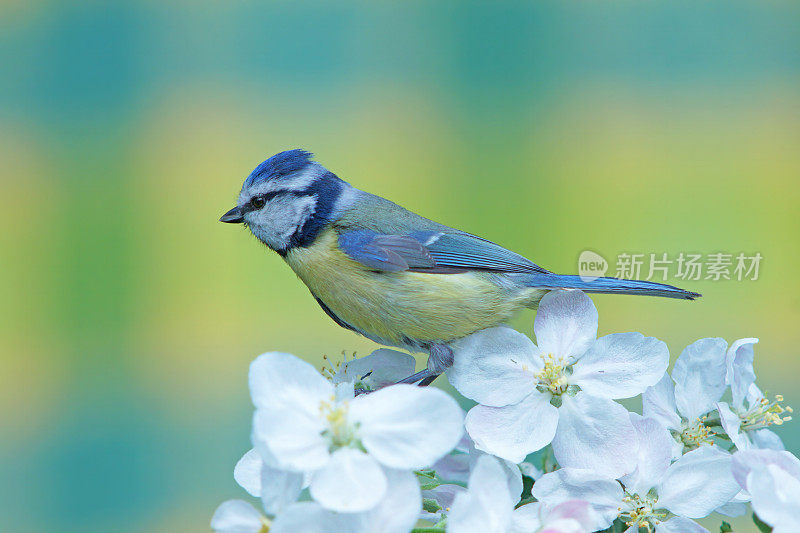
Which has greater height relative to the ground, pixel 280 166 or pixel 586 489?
pixel 280 166

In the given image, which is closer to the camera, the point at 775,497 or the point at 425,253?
the point at 775,497

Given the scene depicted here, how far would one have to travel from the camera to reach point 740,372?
1.79 ft

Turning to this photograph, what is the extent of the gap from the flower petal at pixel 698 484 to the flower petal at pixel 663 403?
52 mm

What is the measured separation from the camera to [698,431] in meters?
0.54

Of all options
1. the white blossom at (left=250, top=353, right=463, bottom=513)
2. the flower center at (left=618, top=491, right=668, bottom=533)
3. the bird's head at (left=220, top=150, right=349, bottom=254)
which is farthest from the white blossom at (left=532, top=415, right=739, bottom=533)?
the bird's head at (left=220, top=150, right=349, bottom=254)

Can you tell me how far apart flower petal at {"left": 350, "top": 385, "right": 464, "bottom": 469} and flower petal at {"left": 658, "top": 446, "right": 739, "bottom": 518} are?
0.17 m

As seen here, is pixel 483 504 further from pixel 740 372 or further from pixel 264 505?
pixel 740 372

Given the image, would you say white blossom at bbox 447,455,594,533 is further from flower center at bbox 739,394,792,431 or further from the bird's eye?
the bird's eye

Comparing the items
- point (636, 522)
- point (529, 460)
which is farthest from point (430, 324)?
point (636, 522)

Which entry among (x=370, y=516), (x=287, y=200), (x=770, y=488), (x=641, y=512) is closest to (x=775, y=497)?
(x=770, y=488)

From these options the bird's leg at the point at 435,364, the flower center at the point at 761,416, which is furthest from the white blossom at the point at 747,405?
the bird's leg at the point at 435,364

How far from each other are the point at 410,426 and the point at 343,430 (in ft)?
0.12

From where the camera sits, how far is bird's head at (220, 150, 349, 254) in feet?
2.53

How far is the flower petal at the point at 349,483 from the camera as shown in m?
0.36
